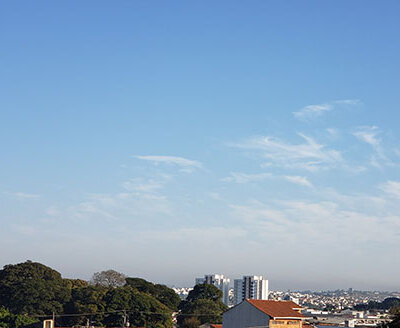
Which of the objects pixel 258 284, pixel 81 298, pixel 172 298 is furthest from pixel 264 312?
pixel 258 284

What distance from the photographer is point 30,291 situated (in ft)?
254

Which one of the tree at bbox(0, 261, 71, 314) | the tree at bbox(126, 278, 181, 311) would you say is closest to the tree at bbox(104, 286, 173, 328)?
the tree at bbox(0, 261, 71, 314)

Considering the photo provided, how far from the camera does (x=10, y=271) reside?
81312mm

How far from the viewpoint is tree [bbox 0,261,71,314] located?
77.6 m

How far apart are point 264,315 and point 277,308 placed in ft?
8.69

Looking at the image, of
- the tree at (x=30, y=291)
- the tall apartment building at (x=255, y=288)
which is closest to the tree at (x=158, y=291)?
the tree at (x=30, y=291)

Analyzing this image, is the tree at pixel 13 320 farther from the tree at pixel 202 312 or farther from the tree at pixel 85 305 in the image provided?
the tree at pixel 202 312

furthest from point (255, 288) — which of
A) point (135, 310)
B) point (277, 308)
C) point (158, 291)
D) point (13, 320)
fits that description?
point (277, 308)

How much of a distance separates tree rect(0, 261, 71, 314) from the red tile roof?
103ft

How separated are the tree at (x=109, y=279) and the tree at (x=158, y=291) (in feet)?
11.0

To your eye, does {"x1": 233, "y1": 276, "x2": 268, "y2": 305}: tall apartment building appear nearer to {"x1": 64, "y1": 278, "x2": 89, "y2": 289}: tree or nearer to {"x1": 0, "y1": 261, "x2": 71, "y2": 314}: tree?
{"x1": 64, "y1": 278, "x2": 89, "y2": 289}: tree

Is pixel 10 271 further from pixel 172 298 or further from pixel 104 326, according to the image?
pixel 172 298

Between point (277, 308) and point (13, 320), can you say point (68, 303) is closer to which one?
point (13, 320)

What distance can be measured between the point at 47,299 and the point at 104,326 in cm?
829
